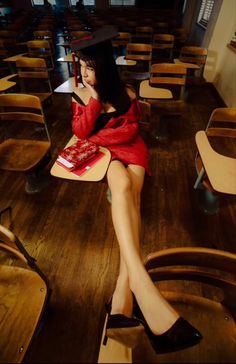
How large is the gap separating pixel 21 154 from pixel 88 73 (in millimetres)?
824

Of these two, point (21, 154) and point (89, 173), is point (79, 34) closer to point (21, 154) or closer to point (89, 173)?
point (21, 154)

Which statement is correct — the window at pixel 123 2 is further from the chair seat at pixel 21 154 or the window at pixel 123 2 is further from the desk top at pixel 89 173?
the desk top at pixel 89 173

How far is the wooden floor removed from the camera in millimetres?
1114

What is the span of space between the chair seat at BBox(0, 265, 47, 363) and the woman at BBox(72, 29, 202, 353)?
319 millimetres

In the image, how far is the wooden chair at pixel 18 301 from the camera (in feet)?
2.48

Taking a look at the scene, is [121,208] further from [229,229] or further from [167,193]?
[229,229]

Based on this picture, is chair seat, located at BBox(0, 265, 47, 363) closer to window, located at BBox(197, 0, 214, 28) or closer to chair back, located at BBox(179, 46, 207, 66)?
chair back, located at BBox(179, 46, 207, 66)

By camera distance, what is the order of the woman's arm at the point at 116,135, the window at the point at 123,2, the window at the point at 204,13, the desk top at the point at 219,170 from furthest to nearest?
the window at the point at 123,2
the window at the point at 204,13
the woman's arm at the point at 116,135
the desk top at the point at 219,170

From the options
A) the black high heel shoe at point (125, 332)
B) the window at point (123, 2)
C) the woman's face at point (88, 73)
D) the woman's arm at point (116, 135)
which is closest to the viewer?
the black high heel shoe at point (125, 332)

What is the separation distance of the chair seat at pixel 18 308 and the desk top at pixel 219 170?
955mm

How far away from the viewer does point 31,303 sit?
870 millimetres

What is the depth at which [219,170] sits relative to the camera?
113 centimetres

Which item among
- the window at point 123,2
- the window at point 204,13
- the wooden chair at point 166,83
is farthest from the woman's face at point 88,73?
the window at point 123,2

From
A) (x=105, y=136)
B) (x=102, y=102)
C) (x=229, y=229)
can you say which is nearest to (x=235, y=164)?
(x=229, y=229)
